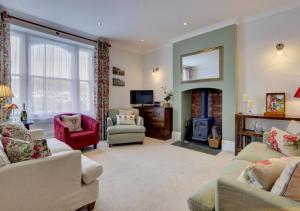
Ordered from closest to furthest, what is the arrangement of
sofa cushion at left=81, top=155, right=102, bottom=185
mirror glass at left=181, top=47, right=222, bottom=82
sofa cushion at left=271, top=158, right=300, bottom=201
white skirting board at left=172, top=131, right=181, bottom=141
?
sofa cushion at left=271, top=158, right=300, bottom=201
sofa cushion at left=81, top=155, right=102, bottom=185
mirror glass at left=181, top=47, right=222, bottom=82
white skirting board at left=172, top=131, right=181, bottom=141

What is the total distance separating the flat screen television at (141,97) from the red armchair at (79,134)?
181 cm

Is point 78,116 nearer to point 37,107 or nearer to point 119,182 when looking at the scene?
point 37,107

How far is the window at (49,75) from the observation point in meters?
3.68

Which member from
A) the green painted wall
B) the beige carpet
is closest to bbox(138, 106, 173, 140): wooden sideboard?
the green painted wall

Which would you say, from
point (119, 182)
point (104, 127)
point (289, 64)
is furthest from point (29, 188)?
point (289, 64)

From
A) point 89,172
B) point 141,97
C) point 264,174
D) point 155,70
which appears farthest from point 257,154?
point 155,70

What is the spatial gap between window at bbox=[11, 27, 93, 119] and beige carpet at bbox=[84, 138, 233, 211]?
4.92 ft

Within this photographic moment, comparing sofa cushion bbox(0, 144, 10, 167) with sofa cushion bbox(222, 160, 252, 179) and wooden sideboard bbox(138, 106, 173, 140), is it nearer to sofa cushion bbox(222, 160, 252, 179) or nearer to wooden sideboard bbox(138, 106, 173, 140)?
sofa cushion bbox(222, 160, 252, 179)

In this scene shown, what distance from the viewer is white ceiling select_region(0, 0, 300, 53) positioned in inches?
118

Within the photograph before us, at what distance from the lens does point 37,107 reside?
3908mm

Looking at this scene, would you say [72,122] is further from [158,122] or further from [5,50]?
[158,122]

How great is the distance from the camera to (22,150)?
1486 mm

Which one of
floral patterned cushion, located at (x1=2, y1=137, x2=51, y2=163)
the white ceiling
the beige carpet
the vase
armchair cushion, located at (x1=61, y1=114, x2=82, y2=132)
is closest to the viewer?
floral patterned cushion, located at (x1=2, y1=137, x2=51, y2=163)

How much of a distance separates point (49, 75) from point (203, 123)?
3989 mm
